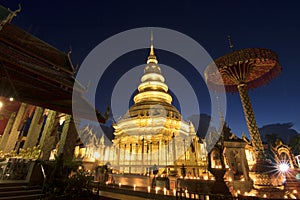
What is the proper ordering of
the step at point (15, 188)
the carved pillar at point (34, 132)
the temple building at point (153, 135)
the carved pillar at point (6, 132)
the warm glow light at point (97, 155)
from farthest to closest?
the warm glow light at point (97, 155), the temple building at point (153, 135), the carved pillar at point (6, 132), the carved pillar at point (34, 132), the step at point (15, 188)

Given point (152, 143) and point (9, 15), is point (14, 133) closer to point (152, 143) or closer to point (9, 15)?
point (9, 15)

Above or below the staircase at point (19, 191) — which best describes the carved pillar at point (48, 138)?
above

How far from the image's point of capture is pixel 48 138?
10359 mm

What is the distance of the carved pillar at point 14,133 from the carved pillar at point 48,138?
3.26 m

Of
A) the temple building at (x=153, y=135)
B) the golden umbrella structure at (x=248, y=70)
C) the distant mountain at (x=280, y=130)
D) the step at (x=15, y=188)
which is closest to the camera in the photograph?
the step at (x=15, y=188)

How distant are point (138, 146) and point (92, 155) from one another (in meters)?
6.15

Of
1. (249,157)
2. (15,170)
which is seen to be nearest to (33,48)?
A: (15,170)

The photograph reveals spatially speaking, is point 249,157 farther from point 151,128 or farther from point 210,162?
point 151,128

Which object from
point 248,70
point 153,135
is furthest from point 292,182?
point 153,135

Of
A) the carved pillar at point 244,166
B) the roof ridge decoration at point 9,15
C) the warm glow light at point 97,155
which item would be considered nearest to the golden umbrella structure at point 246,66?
the carved pillar at point 244,166

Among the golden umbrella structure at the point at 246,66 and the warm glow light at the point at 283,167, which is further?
the golden umbrella structure at the point at 246,66

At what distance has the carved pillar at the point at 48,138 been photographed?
987 centimetres

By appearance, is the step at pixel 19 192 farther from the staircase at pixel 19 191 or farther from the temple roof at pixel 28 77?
the temple roof at pixel 28 77

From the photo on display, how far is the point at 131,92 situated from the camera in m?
32.8
